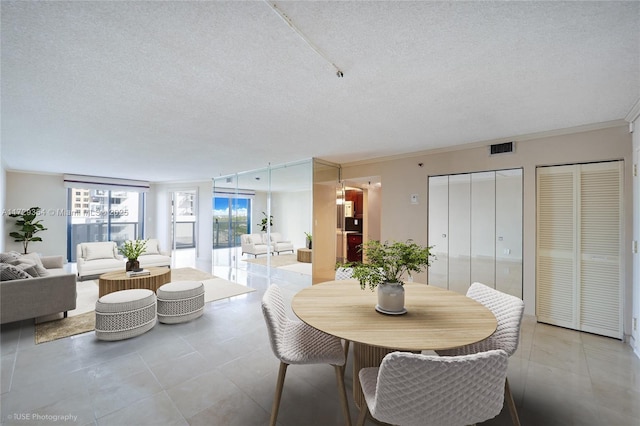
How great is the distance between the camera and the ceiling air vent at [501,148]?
11.9 ft

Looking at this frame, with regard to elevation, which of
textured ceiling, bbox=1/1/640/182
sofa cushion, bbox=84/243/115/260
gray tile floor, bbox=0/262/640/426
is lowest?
gray tile floor, bbox=0/262/640/426

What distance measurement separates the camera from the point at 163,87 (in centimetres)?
228

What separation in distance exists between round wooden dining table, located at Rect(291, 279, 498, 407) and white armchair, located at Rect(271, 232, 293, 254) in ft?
12.0

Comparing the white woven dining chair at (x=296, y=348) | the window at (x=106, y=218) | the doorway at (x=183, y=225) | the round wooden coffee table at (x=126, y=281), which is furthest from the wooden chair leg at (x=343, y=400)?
the window at (x=106, y=218)

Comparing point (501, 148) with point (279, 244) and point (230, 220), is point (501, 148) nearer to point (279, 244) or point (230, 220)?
point (279, 244)

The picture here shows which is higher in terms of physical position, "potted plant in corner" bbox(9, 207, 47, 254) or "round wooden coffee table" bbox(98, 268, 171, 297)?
"potted plant in corner" bbox(9, 207, 47, 254)

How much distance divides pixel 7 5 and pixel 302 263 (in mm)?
4906

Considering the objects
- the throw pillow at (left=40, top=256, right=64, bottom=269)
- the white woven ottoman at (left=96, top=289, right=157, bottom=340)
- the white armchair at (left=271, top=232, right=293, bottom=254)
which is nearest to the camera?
the white woven ottoman at (left=96, top=289, right=157, bottom=340)

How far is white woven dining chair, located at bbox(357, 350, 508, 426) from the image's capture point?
3.43 feet

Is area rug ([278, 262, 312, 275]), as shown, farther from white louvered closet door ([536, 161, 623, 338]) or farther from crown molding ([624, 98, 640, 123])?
crown molding ([624, 98, 640, 123])

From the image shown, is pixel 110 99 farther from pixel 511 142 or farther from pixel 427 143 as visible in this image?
pixel 511 142

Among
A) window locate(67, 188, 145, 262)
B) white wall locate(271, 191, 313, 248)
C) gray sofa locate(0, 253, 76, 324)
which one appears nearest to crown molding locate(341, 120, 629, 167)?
white wall locate(271, 191, 313, 248)

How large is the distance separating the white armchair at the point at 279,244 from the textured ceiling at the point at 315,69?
8.86ft

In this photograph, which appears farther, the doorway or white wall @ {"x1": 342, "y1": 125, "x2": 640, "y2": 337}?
the doorway
